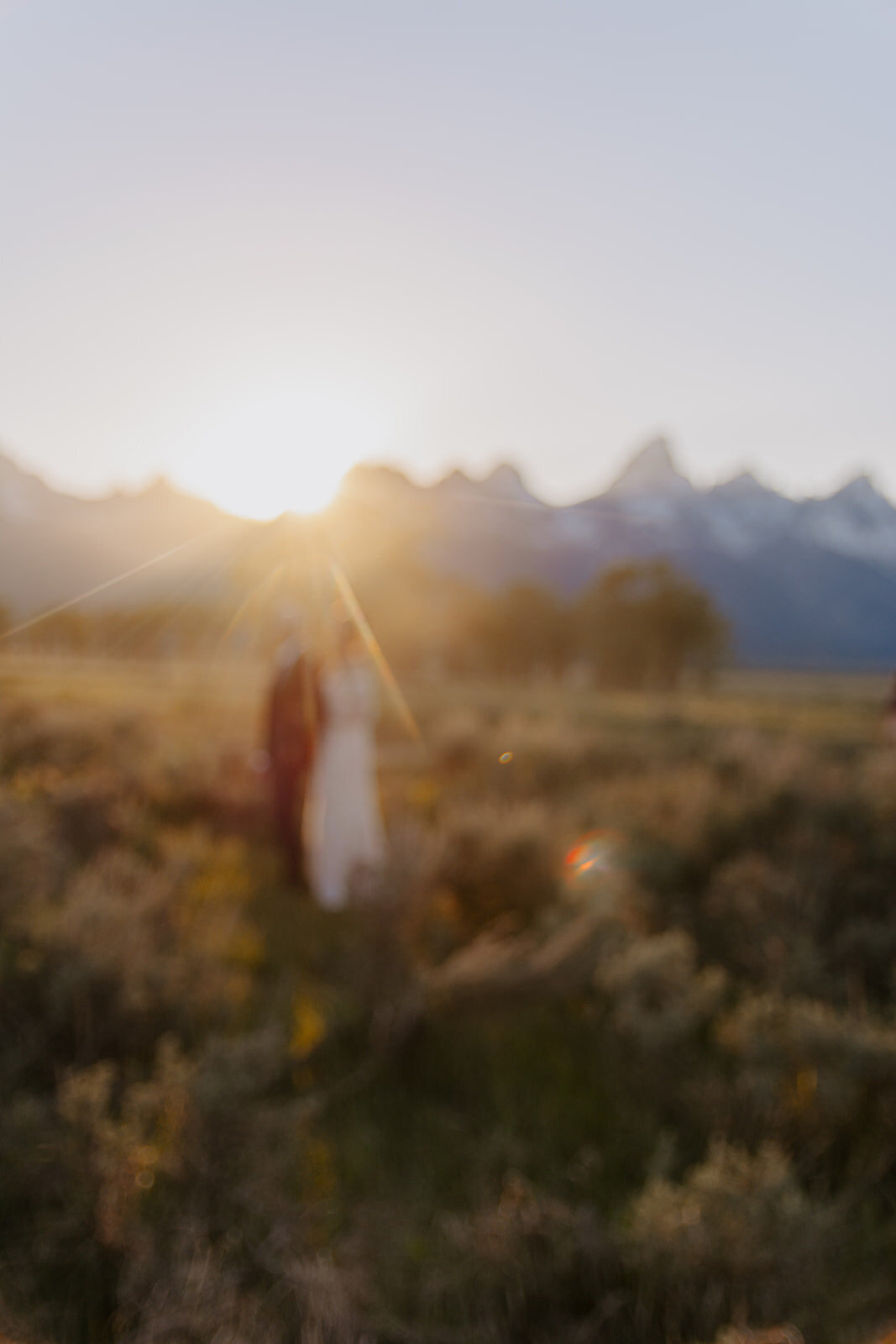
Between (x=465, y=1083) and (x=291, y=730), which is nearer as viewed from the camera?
(x=465, y=1083)

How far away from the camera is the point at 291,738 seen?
7367 millimetres

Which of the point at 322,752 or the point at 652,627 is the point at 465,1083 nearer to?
the point at 322,752

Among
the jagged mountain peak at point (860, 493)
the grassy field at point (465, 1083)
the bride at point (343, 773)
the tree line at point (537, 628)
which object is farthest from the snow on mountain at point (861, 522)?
the tree line at point (537, 628)

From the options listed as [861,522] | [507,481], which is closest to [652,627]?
[507,481]

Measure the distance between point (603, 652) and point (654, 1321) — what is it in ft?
180

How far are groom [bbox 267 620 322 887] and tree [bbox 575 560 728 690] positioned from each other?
4673 cm

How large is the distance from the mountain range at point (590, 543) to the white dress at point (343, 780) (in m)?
1.76

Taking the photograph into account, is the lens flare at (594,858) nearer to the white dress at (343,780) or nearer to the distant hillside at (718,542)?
the white dress at (343,780)

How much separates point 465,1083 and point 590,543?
59698mm

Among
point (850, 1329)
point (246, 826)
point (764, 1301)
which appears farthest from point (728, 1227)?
point (246, 826)

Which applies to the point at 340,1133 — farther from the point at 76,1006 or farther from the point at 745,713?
the point at 745,713

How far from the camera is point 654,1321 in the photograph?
1894mm

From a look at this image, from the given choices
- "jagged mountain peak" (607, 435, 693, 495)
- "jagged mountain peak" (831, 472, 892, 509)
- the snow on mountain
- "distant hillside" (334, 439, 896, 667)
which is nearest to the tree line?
"distant hillside" (334, 439, 896, 667)

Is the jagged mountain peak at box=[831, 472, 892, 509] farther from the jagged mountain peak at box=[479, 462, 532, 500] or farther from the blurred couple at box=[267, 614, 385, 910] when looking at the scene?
the jagged mountain peak at box=[479, 462, 532, 500]
